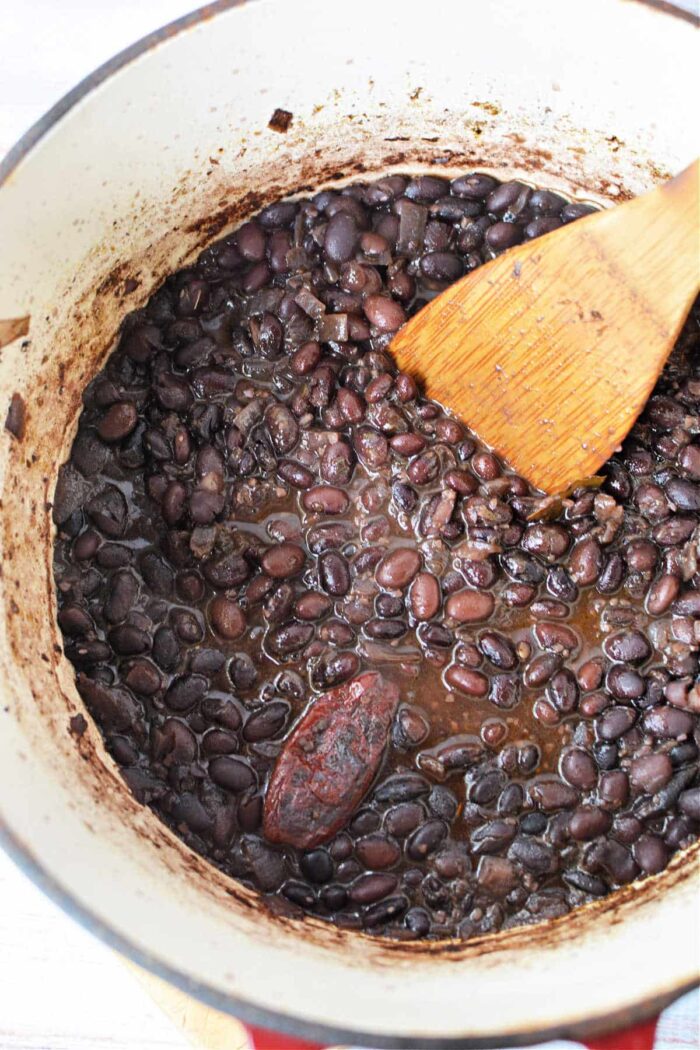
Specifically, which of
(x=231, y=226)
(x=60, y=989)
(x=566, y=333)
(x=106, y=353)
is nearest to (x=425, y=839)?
(x=60, y=989)

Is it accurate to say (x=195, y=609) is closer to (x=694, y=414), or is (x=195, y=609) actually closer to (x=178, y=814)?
(x=178, y=814)

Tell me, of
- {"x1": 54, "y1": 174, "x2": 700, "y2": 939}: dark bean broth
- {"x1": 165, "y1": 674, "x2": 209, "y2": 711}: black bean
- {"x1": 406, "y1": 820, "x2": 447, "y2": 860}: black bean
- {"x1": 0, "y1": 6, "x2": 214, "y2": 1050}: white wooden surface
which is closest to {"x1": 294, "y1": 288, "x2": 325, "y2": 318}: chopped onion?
{"x1": 54, "y1": 174, "x2": 700, "y2": 939}: dark bean broth

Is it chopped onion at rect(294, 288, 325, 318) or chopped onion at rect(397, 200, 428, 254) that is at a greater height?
chopped onion at rect(397, 200, 428, 254)

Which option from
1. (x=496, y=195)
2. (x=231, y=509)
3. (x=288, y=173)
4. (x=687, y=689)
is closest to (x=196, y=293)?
(x=288, y=173)

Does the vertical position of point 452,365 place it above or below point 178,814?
above

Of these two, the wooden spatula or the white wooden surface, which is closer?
the wooden spatula

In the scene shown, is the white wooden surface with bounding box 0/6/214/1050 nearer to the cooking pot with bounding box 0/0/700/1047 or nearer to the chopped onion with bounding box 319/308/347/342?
the cooking pot with bounding box 0/0/700/1047
